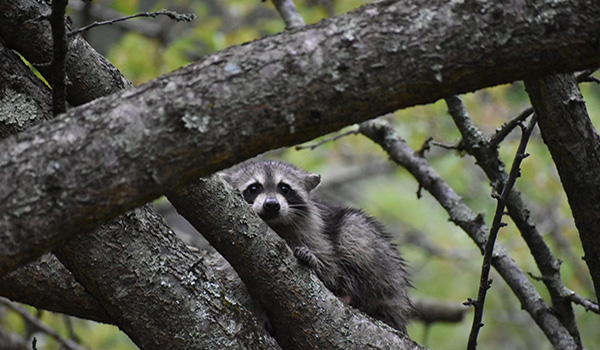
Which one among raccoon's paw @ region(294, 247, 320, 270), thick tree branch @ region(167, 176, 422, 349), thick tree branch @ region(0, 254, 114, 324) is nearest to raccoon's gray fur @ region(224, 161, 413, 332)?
raccoon's paw @ region(294, 247, 320, 270)

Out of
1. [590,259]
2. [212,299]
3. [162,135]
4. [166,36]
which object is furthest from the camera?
[166,36]

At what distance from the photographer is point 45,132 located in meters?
2.27

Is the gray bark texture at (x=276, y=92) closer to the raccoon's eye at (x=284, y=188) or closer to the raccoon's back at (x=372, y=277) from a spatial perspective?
the raccoon's back at (x=372, y=277)

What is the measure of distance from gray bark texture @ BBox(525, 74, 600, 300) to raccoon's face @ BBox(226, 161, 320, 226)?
2125 millimetres

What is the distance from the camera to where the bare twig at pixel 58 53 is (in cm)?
249

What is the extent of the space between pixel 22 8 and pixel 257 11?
7.42 meters

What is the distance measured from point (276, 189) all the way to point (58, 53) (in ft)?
9.99

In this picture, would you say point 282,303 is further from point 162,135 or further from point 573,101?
point 573,101

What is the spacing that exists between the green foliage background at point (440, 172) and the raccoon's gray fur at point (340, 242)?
4.95 feet

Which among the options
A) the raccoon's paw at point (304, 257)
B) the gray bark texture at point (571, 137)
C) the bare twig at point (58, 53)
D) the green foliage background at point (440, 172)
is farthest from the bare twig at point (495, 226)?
the green foliage background at point (440, 172)

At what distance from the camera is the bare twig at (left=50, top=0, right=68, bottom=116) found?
2492 mm

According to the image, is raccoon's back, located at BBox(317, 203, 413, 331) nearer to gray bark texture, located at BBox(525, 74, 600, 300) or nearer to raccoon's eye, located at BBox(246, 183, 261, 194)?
raccoon's eye, located at BBox(246, 183, 261, 194)

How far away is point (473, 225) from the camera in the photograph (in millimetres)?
4805

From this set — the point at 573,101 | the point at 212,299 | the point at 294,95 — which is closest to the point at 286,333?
the point at 212,299
